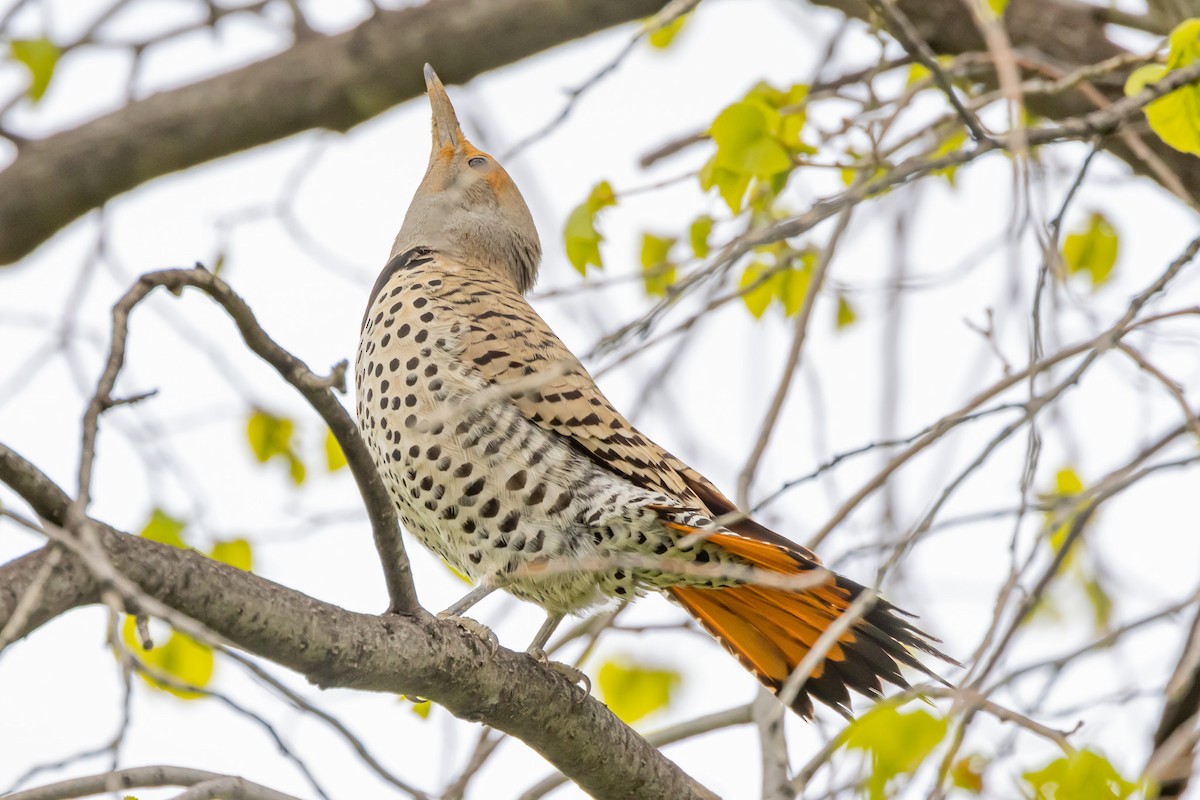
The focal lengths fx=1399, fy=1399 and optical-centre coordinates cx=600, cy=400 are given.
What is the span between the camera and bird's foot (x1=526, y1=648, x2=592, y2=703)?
3.51m

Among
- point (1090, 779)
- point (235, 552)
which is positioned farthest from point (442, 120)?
point (1090, 779)

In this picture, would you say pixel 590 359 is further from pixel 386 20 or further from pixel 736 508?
pixel 386 20

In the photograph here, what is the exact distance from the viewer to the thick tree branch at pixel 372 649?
224 centimetres

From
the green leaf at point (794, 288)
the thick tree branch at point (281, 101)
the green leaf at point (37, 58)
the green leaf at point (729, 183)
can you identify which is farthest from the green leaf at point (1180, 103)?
the green leaf at point (37, 58)

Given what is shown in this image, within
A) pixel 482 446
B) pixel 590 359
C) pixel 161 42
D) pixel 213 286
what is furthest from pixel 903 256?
pixel 213 286

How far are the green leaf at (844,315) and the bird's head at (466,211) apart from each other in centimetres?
122

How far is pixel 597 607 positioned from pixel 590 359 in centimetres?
124

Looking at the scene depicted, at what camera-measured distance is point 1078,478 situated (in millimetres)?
4598

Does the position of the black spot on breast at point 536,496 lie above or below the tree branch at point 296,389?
above

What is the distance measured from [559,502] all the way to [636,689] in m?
1.81

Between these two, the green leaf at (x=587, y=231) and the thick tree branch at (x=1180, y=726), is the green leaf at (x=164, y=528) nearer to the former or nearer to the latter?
the green leaf at (x=587, y=231)

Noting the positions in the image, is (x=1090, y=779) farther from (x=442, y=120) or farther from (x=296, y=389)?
(x=442, y=120)

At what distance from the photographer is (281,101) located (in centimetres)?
541

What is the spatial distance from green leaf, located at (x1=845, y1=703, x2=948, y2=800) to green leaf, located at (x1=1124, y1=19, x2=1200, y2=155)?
5.05 ft
